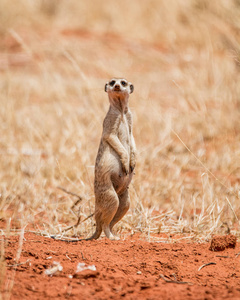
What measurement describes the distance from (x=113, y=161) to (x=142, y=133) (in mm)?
2996

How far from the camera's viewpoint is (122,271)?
2.45 meters

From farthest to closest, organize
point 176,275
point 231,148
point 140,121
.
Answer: point 140,121
point 231,148
point 176,275

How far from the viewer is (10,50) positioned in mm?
10648

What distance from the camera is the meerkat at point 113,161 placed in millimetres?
2965

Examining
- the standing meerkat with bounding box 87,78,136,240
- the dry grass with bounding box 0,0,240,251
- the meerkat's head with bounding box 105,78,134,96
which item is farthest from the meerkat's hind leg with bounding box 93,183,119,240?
the meerkat's head with bounding box 105,78,134,96

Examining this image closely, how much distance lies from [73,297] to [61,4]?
13.0 metres

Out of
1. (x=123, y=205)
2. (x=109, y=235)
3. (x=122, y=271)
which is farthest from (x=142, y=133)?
(x=122, y=271)

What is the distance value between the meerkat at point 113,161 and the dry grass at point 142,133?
35 centimetres

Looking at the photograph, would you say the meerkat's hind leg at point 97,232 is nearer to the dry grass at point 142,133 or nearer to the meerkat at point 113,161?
the meerkat at point 113,161

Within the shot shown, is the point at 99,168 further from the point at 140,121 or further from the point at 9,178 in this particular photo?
the point at 140,121

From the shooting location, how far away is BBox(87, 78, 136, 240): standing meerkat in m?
2.96

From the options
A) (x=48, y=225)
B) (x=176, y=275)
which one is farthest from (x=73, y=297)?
(x=48, y=225)

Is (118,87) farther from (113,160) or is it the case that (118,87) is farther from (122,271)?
(122,271)

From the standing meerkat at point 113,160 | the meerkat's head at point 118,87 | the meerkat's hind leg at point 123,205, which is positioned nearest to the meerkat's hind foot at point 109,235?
the standing meerkat at point 113,160
